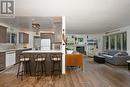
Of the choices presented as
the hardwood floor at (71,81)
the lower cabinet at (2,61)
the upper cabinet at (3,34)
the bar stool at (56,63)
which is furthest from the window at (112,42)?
the lower cabinet at (2,61)

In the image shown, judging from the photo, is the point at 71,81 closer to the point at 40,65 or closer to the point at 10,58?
→ the point at 40,65

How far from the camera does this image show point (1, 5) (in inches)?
179

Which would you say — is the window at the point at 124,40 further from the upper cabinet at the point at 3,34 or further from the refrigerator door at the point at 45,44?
the upper cabinet at the point at 3,34

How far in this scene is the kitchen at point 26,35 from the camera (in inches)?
293

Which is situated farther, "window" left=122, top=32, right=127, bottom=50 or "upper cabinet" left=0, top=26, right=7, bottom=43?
"window" left=122, top=32, right=127, bottom=50

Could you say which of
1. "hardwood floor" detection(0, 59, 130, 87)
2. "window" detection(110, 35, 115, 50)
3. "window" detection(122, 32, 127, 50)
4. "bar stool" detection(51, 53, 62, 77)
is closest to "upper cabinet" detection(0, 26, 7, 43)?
"hardwood floor" detection(0, 59, 130, 87)

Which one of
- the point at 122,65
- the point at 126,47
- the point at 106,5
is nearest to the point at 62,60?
the point at 106,5

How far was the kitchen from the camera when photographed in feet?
24.4

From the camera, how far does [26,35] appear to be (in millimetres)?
11586

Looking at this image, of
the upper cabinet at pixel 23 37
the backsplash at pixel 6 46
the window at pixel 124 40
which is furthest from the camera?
the upper cabinet at pixel 23 37

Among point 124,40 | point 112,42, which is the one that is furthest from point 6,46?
point 112,42

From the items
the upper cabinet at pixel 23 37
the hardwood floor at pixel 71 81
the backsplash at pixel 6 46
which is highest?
the upper cabinet at pixel 23 37

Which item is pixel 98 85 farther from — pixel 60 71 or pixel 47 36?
pixel 47 36

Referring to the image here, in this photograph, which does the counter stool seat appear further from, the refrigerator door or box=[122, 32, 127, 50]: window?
box=[122, 32, 127, 50]: window
